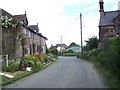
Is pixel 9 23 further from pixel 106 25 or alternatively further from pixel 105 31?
pixel 106 25

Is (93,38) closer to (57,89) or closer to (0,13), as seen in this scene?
(0,13)

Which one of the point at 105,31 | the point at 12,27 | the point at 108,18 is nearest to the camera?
the point at 12,27

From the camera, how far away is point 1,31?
36.5 meters

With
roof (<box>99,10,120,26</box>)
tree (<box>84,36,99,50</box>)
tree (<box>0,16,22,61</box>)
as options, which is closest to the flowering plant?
tree (<box>0,16,22,61</box>)

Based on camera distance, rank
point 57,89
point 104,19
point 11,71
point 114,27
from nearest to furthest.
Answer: point 57,89
point 11,71
point 114,27
point 104,19

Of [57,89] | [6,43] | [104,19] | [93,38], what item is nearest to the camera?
[57,89]

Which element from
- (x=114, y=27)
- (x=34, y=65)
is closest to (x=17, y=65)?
(x=34, y=65)

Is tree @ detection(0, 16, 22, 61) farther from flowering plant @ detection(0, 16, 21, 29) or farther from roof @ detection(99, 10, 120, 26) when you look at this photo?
roof @ detection(99, 10, 120, 26)

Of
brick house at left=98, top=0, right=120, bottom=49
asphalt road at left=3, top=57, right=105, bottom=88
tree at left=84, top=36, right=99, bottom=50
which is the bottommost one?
asphalt road at left=3, top=57, right=105, bottom=88

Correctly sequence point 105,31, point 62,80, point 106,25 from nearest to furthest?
point 62,80 < point 105,31 < point 106,25

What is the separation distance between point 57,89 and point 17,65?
14.7 m

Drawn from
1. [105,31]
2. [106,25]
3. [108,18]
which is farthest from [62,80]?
[108,18]

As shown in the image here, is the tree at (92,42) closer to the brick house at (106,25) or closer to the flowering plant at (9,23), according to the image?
the brick house at (106,25)

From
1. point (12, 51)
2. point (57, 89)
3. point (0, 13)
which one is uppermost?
point (0, 13)
